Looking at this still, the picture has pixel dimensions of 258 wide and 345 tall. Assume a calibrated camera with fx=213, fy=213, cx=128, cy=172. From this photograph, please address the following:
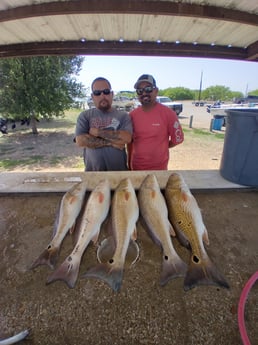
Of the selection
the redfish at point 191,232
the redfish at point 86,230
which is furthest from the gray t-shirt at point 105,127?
the redfish at point 191,232

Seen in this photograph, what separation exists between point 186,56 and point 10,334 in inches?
148

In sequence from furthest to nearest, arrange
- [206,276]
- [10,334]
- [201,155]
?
[201,155]
[206,276]
[10,334]

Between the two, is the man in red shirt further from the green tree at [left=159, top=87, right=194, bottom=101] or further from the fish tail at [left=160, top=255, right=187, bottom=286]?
the green tree at [left=159, top=87, right=194, bottom=101]

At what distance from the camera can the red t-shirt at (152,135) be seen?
2.45 meters

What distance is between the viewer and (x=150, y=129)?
8.02ft

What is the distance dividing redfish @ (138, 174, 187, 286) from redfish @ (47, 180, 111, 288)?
0.89 ft

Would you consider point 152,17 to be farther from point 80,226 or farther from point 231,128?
point 80,226

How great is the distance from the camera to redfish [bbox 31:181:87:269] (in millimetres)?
1194

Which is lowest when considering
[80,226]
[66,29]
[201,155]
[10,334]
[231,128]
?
[201,155]

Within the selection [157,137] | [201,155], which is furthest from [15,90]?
[157,137]

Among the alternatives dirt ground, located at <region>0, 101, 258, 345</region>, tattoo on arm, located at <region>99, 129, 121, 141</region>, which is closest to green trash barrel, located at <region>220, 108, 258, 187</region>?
dirt ground, located at <region>0, 101, 258, 345</region>

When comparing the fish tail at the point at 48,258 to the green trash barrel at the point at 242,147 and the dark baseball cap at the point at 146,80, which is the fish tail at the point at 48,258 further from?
the dark baseball cap at the point at 146,80

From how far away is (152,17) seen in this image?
95.2 inches

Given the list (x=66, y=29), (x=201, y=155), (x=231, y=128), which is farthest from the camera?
(x=201, y=155)
